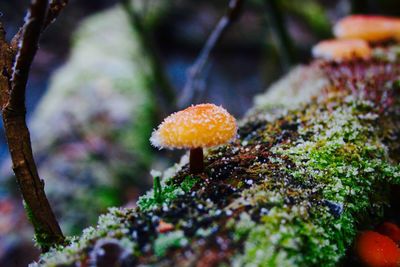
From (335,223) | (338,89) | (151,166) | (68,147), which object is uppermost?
(68,147)

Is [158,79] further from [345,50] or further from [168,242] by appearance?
[168,242]

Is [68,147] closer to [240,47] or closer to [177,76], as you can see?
[177,76]

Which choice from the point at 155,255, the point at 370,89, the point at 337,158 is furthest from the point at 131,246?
the point at 370,89

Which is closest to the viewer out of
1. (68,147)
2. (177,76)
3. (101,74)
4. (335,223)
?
(335,223)

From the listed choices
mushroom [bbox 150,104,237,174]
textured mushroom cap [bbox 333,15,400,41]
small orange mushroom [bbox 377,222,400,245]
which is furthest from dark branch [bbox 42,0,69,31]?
textured mushroom cap [bbox 333,15,400,41]

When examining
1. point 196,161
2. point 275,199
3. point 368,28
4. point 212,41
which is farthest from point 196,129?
point 368,28
